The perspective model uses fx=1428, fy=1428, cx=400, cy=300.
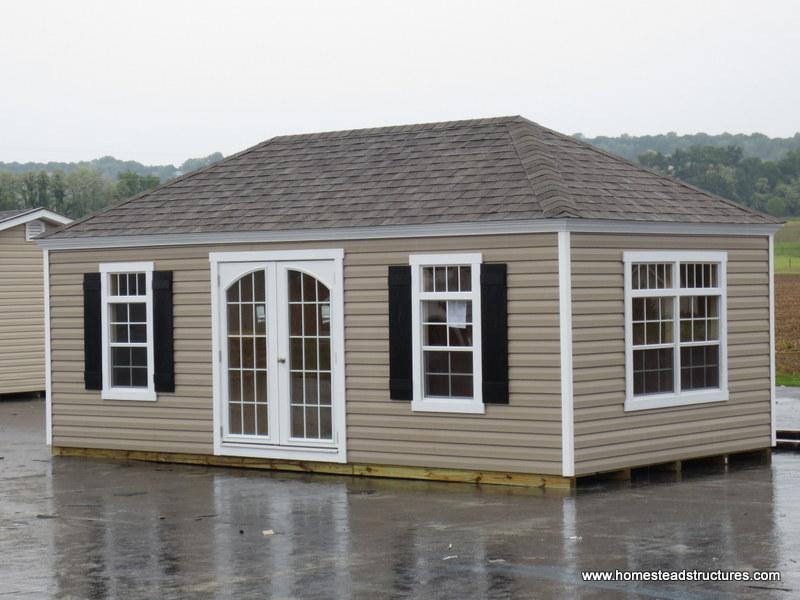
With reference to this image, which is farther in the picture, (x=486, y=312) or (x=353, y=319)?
(x=353, y=319)

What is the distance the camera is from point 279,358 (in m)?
15.9

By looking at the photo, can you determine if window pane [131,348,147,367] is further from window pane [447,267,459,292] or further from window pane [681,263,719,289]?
window pane [681,263,719,289]

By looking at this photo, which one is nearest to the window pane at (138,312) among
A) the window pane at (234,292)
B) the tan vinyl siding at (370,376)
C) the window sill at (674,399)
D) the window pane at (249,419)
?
the tan vinyl siding at (370,376)

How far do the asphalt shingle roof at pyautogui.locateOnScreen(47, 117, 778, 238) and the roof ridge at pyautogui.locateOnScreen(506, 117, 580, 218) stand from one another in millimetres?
13

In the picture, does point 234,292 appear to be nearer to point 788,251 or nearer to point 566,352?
point 566,352

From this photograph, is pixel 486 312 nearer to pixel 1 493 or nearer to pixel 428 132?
pixel 428 132

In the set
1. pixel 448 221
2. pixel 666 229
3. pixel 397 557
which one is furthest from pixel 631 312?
pixel 397 557

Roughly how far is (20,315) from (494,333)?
1461 cm

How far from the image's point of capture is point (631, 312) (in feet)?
48.4

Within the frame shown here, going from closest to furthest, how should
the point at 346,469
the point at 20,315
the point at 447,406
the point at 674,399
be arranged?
1. the point at 447,406
2. the point at 674,399
3. the point at 346,469
4. the point at 20,315

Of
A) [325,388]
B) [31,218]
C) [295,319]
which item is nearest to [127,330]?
[295,319]

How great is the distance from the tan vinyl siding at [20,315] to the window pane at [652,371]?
1498cm

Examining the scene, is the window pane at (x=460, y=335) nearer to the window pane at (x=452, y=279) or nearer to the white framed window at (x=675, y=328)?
the window pane at (x=452, y=279)

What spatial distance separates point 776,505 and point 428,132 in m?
6.64
